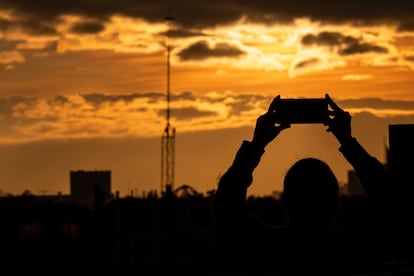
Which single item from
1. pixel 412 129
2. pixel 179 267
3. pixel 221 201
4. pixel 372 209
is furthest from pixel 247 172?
pixel 179 267

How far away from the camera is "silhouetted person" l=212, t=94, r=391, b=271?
775cm

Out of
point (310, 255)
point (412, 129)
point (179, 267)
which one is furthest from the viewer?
point (179, 267)

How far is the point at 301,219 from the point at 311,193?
0.15 m

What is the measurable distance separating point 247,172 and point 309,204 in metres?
0.37

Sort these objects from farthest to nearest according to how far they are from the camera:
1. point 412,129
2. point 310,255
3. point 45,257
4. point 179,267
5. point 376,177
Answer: point 45,257 < point 179,267 < point 412,129 < point 376,177 < point 310,255

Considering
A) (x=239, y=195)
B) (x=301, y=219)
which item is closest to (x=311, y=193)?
(x=301, y=219)

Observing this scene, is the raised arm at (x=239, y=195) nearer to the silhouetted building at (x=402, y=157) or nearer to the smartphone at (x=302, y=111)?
the smartphone at (x=302, y=111)

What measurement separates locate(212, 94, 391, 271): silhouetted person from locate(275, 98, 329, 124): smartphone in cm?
29

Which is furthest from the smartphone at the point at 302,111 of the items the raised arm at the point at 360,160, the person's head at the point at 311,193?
the person's head at the point at 311,193

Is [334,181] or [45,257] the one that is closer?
[334,181]

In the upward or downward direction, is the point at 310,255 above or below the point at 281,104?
Result: below

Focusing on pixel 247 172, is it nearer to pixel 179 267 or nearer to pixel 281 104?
pixel 281 104

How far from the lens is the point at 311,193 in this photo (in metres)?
7.99

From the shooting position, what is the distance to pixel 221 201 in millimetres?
7957
